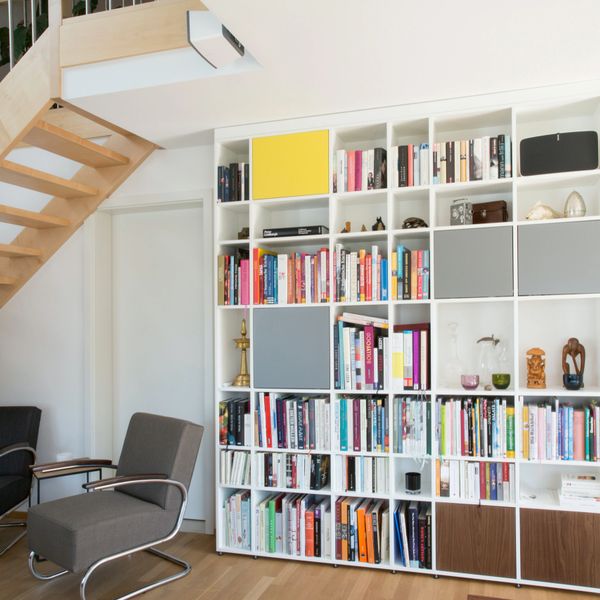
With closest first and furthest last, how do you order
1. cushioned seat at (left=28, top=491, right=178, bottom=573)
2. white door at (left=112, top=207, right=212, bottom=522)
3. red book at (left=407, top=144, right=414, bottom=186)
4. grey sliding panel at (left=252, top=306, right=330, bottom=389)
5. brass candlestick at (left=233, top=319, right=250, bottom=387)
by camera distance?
cushioned seat at (left=28, top=491, right=178, bottom=573) < red book at (left=407, top=144, right=414, bottom=186) < grey sliding panel at (left=252, top=306, right=330, bottom=389) < brass candlestick at (left=233, top=319, right=250, bottom=387) < white door at (left=112, top=207, right=212, bottom=522)

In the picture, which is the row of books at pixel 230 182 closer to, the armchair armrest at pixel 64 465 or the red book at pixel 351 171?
the red book at pixel 351 171

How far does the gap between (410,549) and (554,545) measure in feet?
2.42

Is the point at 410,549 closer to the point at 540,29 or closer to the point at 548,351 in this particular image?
the point at 548,351

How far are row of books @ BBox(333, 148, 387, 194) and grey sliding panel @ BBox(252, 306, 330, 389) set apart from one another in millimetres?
725

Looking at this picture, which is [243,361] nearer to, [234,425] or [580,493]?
[234,425]

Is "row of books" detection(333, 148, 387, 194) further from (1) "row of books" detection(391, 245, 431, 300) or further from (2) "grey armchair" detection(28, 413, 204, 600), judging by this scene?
(2) "grey armchair" detection(28, 413, 204, 600)

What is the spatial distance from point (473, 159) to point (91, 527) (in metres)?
2.68

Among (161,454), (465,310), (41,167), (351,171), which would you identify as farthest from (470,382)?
(41,167)

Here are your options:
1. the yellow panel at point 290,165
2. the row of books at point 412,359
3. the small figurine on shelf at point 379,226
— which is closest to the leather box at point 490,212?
the small figurine on shelf at point 379,226

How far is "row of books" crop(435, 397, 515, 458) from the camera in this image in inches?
127

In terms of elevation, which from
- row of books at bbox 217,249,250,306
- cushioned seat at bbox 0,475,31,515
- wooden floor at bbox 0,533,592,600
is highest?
row of books at bbox 217,249,250,306

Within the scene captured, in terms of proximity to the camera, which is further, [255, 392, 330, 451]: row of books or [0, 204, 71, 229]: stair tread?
[0, 204, 71, 229]: stair tread

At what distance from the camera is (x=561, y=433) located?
314 cm

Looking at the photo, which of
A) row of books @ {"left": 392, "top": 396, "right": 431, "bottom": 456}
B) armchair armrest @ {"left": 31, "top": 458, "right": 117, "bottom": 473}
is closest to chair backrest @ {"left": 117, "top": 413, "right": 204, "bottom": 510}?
armchair armrest @ {"left": 31, "top": 458, "right": 117, "bottom": 473}
